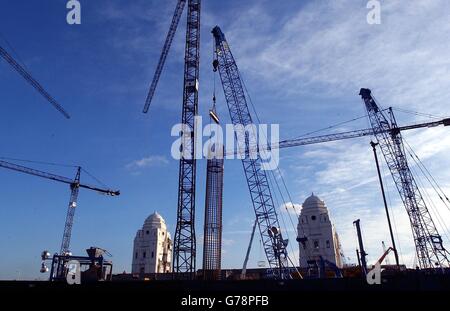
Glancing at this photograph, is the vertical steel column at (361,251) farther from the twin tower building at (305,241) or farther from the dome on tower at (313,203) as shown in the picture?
the dome on tower at (313,203)

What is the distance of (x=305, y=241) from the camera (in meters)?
84.9

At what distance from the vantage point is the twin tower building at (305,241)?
10346 cm

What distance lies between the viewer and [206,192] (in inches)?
3150

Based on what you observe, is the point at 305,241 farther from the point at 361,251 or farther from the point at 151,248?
the point at 151,248

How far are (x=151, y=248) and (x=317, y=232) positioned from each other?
58.9 m

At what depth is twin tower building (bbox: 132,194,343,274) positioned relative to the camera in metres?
103

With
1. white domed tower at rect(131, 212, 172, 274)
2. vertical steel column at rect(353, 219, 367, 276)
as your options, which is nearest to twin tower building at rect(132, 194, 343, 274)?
white domed tower at rect(131, 212, 172, 274)

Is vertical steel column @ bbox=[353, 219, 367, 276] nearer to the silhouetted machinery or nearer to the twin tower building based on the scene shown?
the twin tower building

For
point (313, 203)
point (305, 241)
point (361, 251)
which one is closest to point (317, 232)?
point (313, 203)
